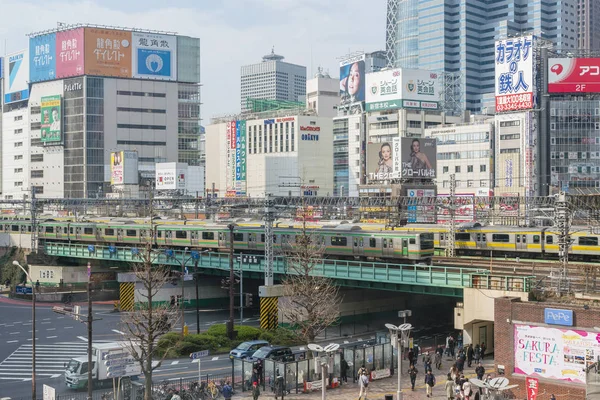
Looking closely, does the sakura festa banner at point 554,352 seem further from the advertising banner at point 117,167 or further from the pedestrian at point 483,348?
the advertising banner at point 117,167

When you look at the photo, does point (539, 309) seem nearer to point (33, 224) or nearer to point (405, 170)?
point (33, 224)

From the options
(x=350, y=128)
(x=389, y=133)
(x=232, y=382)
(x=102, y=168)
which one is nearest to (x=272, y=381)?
Result: (x=232, y=382)

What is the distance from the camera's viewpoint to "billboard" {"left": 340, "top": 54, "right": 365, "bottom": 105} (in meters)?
166

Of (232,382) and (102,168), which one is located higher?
(102,168)

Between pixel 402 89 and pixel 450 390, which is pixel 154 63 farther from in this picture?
pixel 450 390

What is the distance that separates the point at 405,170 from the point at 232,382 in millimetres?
73349

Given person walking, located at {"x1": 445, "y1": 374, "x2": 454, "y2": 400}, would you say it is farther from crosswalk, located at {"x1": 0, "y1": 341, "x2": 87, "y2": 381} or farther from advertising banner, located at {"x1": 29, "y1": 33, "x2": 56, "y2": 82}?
advertising banner, located at {"x1": 29, "y1": 33, "x2": 56, "y2": 82}

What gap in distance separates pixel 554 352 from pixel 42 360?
30048 millimetres

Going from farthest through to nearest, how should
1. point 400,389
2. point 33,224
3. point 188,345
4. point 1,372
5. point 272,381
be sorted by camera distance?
1. point 33,224
2. point 188,345
3. point 1,372
4. point 272,381
5. point 400,389

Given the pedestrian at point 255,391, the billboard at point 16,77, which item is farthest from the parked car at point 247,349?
the billboard at point 16,77

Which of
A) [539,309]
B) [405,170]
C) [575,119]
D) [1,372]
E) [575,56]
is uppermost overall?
[575,56]

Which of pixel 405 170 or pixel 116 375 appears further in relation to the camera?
pixel 405 170

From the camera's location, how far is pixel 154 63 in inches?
6708

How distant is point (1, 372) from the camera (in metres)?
46.6
